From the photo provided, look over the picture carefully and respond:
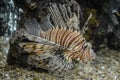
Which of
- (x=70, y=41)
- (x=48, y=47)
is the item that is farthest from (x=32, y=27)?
(x=70, y=41)

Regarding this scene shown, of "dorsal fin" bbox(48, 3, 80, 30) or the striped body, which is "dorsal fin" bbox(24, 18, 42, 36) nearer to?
the striped body

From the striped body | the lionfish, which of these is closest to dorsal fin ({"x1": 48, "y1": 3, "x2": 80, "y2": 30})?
the lionfish

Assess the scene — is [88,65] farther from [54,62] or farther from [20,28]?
[20,28]

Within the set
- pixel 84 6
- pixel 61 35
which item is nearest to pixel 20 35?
pixel 61 35

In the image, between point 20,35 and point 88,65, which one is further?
point 88,65

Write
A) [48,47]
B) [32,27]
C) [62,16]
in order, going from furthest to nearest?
[62,16] → [32,27] → [48,47]

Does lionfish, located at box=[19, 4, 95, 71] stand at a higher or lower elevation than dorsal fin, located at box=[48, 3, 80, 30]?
lower

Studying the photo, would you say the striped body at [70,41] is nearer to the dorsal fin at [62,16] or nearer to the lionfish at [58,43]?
the lionfish at [58,43]

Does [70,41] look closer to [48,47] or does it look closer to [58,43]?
[58,43]
